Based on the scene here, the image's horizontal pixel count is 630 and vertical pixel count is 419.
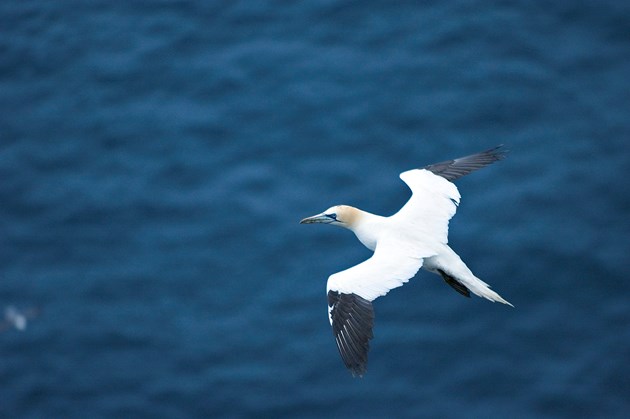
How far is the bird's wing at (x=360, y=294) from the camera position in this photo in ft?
33.8

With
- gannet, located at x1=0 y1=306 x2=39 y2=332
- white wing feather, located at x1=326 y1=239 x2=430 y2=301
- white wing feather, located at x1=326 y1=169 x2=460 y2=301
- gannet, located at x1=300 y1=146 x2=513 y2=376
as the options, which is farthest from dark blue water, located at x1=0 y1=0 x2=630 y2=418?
white wing feather, located at x1=326 y1=239 x2=430 y2=301

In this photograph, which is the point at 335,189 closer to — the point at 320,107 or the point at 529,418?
the point at 320,107

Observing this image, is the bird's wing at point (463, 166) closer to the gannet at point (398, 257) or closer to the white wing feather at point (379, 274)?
the gannet at point (398, 257)

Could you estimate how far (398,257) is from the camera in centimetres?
1112

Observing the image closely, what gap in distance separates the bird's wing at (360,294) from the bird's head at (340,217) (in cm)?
124

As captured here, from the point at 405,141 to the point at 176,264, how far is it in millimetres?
4099

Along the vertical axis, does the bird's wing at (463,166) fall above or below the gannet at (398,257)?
above

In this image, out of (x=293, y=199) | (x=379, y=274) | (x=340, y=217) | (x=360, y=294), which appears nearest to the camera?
(x=360, y=294)

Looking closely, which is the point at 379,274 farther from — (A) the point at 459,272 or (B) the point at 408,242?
(A) the point at 459,272

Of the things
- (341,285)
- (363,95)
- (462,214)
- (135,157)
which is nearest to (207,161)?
(135,157)

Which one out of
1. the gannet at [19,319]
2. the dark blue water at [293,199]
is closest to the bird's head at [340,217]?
the dark blue water at [293,199]

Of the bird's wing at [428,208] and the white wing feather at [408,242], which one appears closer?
the white wing feather at [408,242]

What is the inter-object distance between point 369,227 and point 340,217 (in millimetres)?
630

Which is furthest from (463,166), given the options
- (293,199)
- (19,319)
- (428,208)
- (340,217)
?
(19,319)
